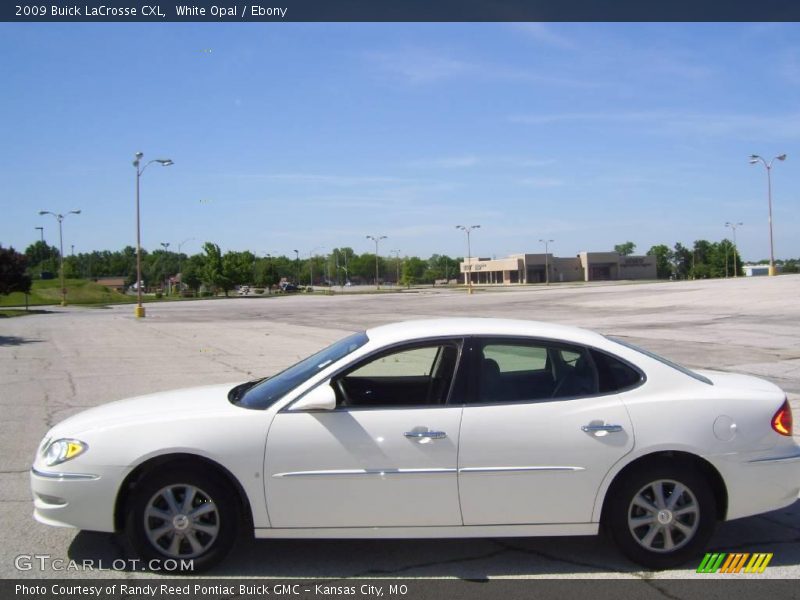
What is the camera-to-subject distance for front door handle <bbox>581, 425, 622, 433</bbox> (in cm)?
418

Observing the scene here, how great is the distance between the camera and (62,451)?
4.27m

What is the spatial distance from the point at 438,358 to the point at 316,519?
4.72 ft

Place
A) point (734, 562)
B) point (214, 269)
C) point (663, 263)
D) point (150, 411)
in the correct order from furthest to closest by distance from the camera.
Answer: point (663, 263) < point (214, 269) < point (150, 411) < point (734, 562)

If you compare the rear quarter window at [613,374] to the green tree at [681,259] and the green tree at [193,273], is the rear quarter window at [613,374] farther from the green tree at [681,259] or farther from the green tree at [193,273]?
the green tree at [681,259]

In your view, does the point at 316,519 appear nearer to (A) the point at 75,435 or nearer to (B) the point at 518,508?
(B) the point at 518,508

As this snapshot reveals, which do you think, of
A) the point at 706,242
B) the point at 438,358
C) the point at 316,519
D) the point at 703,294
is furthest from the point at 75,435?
the point at 706,242

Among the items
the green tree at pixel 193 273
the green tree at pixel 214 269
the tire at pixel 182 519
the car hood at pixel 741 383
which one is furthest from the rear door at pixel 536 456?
the green tree at pixel 193 273

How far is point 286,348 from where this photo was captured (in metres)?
19.1

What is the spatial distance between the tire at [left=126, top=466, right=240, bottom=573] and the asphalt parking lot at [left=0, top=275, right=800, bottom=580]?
0.53 ft

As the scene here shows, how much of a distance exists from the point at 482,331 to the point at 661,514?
1518 millimetres

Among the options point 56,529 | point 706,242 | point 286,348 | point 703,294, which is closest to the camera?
point 56,529

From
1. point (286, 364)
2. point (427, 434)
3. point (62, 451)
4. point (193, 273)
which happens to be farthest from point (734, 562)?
point (193, 273)

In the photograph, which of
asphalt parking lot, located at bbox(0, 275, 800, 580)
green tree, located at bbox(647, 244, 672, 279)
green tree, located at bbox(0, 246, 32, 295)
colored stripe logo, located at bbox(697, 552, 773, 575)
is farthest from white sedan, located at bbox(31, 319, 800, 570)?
green tree, located at bbox(647, 244, 672, 279)

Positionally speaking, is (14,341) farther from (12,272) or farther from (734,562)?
(12,272)
